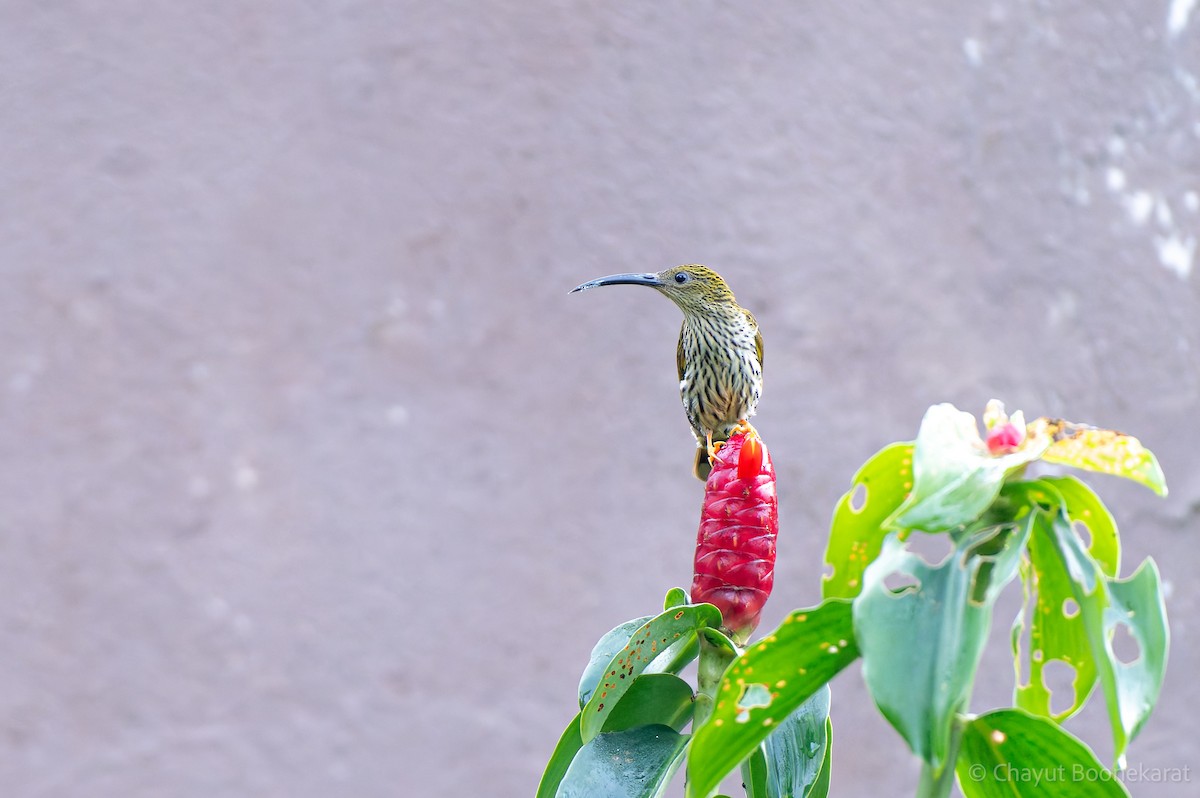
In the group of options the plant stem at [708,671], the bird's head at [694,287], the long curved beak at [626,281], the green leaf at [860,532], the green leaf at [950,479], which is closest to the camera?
the green leaf at [950,479]

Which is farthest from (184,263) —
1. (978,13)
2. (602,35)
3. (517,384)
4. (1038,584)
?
(1038,584)

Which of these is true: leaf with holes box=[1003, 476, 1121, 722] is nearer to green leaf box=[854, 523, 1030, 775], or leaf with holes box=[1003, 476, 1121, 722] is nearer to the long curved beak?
green leaf box=[854, 523, 1030, 775]

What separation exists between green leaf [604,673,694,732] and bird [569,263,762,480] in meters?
1.12

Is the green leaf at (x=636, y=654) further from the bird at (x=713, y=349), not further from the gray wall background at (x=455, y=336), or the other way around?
the gray wall background at (x=455, y=336)

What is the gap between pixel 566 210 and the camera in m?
3.22

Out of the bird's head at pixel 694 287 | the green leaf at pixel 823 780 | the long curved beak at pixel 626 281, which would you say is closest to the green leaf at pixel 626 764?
the green leaf at pixel 823 780

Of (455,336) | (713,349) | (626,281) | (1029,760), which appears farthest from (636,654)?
(455,336)

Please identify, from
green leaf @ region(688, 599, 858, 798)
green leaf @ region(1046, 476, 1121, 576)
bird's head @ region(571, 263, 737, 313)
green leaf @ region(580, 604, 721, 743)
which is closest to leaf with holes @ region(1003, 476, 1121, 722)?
green leaf @ region(1046, 476, 1121, 576)

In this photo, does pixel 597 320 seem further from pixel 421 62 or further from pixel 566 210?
pixel 421 62

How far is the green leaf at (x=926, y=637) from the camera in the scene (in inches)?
30.6

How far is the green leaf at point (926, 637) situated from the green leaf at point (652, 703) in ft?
0.93

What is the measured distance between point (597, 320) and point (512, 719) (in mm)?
1007

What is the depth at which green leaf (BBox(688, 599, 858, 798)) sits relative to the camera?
0.86 metres

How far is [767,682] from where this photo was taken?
0.87 metres
